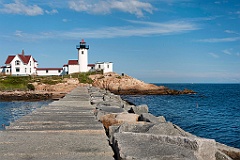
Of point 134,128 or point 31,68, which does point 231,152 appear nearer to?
point 134,128

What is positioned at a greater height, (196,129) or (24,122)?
(24,122)

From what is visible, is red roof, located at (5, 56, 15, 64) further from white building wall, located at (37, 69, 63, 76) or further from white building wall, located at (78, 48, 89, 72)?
white building wall, located at (78, 48, 89, 72)

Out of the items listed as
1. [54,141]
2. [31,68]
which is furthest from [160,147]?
[31,68]

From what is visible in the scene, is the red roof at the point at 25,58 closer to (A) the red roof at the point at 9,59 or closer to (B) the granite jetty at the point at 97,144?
(A) the red roof at the point at 9,59

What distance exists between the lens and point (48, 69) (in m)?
56.8

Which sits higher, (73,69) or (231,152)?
(73,69)

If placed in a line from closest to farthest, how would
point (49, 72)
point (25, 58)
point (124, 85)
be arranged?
1. point (124, 85)
2. point (25, 58)
3. point (49, 72)

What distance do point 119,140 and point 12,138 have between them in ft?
5.17

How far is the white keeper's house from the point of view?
52.7 m

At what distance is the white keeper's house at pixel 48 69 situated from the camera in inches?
2076

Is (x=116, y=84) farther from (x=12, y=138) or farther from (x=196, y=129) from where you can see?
(x=12, y=138)

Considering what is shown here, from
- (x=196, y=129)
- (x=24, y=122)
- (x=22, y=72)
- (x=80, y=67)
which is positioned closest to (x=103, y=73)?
(x=80, y=67)

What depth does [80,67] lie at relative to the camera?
55.1m

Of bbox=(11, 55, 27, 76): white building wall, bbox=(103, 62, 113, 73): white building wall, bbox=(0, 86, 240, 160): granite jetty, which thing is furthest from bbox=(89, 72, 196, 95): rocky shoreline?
bbox=(0, 86, 240, 160): granite jetty
